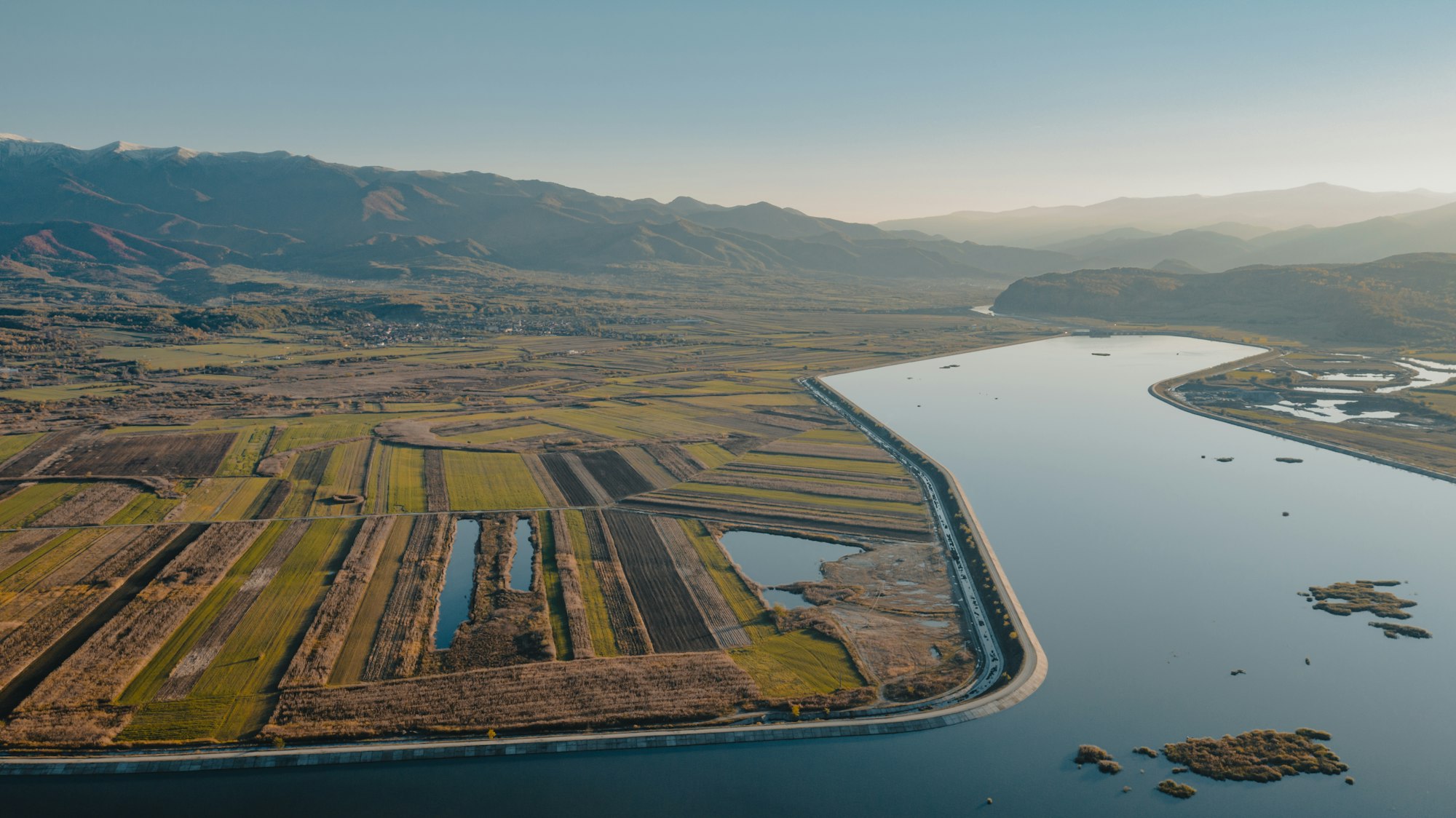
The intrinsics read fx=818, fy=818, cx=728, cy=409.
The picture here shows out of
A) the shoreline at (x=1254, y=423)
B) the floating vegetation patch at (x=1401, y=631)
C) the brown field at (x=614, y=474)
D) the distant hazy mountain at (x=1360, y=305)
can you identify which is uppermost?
the distant hazy mountain at (x=1360, y=305)

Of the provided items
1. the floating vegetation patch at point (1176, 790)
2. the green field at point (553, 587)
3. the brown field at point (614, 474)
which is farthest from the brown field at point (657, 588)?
the floating vegetation patch at point (1176, 790)

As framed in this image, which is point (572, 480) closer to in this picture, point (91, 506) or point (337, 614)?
point (337, 614)

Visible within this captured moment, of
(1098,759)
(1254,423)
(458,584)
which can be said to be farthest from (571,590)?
(1254,423)

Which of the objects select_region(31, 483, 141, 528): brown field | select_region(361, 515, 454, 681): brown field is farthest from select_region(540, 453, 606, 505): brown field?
select_region(31, 483, 141, 528): brown field

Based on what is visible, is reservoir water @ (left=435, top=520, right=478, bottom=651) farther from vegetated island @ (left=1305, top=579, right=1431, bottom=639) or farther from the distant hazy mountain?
the distant hazy mountain

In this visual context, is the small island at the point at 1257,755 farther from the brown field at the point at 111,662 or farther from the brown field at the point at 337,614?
the brown field at the point at 111,662

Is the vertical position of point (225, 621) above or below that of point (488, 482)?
below

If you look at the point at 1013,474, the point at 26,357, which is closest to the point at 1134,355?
the point at 1013,474
